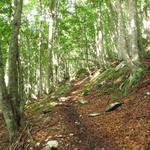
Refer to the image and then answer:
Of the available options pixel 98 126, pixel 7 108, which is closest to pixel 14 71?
pixel 7 108

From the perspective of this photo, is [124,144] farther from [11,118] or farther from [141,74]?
[141,74]

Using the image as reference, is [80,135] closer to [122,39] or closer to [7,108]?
[7,108]

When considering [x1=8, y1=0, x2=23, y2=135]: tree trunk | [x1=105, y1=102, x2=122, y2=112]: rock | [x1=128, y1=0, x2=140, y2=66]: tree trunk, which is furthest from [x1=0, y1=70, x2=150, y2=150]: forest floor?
[x1=128, y1=0, x2=140, y2=66]: tree trunk

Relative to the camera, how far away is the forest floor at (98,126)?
7543 mm

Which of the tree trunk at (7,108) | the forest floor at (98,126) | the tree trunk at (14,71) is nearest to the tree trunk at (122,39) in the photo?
the forest floor at (98,126)

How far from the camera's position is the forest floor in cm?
754

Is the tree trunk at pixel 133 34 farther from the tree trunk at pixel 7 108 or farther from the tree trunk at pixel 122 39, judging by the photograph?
the tree trunk at pixel 7 108

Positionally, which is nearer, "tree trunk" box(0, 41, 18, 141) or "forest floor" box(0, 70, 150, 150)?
"forest floor" box(0, 70, 150, 150)

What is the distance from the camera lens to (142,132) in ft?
25.0

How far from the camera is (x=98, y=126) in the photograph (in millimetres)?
9047

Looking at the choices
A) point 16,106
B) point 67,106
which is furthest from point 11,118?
point 67,106

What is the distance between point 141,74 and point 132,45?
57.6 inches

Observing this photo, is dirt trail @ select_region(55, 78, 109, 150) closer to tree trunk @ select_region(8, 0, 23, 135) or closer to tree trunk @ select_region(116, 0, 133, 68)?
tree trunk @ select_region(8, 0, 23, 135)

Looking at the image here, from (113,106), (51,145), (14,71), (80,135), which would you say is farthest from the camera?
(113,106)
